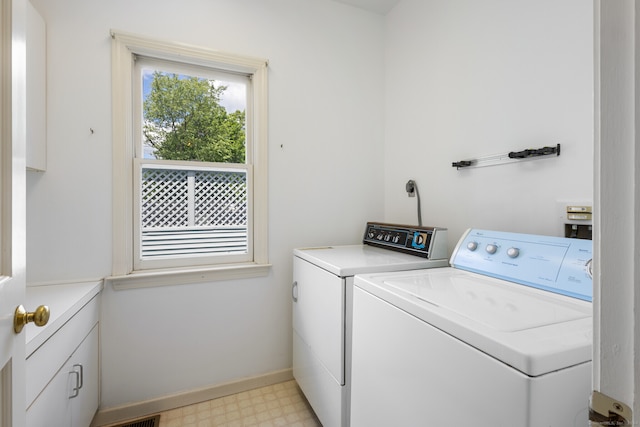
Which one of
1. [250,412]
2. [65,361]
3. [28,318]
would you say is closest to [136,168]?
[65,361]

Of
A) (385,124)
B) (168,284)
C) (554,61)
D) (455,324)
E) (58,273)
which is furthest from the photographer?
(385,124)

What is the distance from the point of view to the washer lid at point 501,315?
2.12 feet

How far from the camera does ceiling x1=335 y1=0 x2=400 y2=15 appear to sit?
228 centimetres

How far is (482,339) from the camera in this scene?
709 millimetres

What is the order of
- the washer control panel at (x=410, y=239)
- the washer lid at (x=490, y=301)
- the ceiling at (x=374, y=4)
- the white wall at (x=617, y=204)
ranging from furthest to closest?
the ceiling at (x=374, y=4) < the washer control panel at (x=410, y=239) < the washer lid at (x=490, y=301) < the white wall at (x=617, y=204)

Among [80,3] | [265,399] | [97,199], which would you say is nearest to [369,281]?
[265,399]

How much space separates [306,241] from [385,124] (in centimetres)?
113

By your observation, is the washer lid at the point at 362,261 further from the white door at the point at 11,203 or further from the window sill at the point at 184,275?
the white door at the point at 11,203

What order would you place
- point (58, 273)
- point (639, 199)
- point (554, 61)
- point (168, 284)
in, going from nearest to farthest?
1. point (639, 199)
2. point (554, 61)
3. point (58, 273)
4. point (168, 284)

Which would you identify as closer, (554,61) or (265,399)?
(554,61)

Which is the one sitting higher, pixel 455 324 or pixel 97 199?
pixel 97 199

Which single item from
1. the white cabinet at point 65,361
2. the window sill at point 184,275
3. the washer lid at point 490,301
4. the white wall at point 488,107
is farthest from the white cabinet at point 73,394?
the white wall at point 488,107

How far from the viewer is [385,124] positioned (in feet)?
8.03

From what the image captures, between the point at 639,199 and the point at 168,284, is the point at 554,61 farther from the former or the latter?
the point at 168,284
